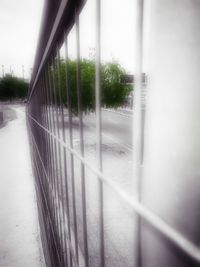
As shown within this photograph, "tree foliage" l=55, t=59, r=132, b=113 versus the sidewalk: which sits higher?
"tree foliage" l=55, t=59, r=132, b=113

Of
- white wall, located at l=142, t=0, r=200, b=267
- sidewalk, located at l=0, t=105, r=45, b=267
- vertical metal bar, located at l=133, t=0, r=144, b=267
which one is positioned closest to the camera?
white wall, located at l=142, t=0, r=200, b=267

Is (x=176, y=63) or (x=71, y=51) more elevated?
(x=71, y=51)

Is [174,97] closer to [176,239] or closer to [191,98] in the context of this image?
[191,98]

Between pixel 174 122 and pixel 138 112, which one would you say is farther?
pixel 138 112

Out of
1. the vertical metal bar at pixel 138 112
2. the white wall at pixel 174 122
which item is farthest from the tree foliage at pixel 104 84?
the white wall at pixel 174 122

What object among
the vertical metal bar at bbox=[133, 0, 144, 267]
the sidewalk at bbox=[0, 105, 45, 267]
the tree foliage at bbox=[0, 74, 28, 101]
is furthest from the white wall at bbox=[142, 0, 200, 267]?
the tree foliage at bbox=[0, 74, 28, 101]

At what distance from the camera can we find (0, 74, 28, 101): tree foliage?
73.4 m

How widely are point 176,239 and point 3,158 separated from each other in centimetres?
1096

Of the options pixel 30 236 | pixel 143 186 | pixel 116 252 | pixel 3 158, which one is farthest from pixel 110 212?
pixel 143 186

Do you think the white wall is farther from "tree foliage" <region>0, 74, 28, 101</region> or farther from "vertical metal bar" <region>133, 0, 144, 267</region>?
"tree foliage" <region>0, 74, 28, 101</region>

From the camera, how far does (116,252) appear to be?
5.05m

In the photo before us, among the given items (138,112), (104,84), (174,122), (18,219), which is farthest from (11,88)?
(174,122)

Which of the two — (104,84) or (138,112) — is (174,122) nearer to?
(138,112)

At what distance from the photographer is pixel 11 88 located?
73.7m
